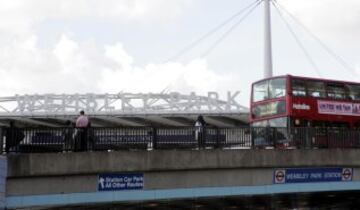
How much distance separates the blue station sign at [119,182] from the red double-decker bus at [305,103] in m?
12.4

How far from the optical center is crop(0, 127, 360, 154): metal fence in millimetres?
20062

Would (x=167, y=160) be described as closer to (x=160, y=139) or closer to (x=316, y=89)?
(x=160, y=139)

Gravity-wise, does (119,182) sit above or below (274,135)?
below

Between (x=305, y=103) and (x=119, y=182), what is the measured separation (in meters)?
14.9

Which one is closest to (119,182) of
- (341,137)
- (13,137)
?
(13,137)

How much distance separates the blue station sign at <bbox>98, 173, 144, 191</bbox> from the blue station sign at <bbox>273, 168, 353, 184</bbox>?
5.08 meters

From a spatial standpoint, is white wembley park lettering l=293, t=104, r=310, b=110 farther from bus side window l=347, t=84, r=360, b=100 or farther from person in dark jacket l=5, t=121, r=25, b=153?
person in dark jacket l=5, t=121, r=25, b=153

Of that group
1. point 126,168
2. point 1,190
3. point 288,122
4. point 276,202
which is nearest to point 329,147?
point 276,202

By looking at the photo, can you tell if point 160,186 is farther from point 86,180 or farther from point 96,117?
point 96,117

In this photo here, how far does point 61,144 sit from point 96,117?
2467 inches

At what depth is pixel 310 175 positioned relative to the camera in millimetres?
23000

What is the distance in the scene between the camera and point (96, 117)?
3248 inches

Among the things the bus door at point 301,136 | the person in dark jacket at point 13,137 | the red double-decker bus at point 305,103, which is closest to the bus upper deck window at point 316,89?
the red double-decker bus at point 305,103

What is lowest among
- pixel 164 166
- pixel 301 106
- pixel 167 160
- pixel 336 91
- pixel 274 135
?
pixel 164 166
